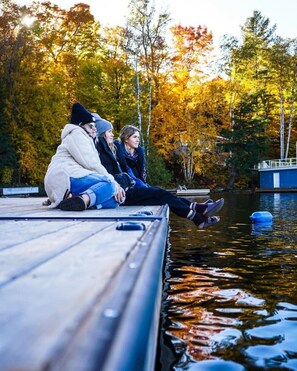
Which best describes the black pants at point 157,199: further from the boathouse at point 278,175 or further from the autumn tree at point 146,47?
the boathouse at point 278,175

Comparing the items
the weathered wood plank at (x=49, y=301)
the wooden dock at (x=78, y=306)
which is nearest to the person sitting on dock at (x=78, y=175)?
the wooden dock at (x=78, y=306)

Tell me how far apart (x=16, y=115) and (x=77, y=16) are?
9.71 m

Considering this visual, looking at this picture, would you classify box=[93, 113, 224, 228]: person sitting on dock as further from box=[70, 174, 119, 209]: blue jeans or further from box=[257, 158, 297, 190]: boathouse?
box=[257, 158, 297, 190]: boathouse

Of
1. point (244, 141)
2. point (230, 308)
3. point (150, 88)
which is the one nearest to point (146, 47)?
point (150, 88)

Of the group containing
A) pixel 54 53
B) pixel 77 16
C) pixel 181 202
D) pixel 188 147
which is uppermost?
pixel 77 16

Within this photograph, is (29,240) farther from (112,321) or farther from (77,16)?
(77,16)

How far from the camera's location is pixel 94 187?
446 cm

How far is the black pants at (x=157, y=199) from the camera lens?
534cm

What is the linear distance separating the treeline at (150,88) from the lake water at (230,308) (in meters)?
18.3

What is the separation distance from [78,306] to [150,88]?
26683 mm

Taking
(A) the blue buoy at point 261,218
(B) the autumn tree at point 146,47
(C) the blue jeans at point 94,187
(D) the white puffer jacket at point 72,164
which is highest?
(B) the autumn tree at point 146,47

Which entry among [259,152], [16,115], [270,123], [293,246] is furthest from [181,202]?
[270,123]

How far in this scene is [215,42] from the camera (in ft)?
99.9

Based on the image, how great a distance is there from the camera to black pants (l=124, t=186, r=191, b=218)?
534 centimetres
